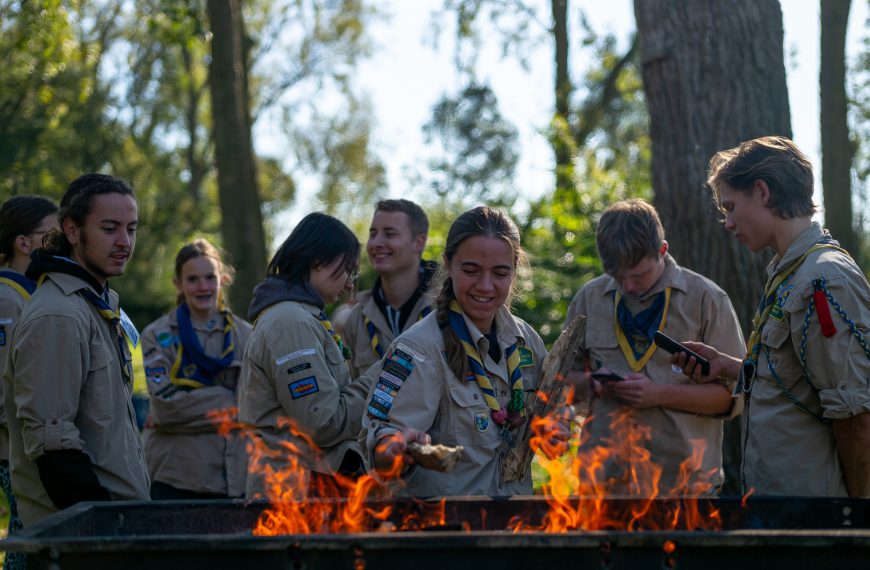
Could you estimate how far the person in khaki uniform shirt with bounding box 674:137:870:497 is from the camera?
3.70 m

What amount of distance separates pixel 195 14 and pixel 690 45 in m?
8.36

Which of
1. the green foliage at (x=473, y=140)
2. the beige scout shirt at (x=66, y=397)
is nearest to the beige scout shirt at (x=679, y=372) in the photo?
the beige scout shirt at (x=66, y=397)

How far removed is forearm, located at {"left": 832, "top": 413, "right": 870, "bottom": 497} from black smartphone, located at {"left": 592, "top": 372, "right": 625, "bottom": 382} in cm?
117

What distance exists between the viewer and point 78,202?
411 centimetres

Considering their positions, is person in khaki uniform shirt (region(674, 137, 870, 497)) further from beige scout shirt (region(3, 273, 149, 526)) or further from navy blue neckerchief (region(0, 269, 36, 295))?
navy blue neckerchief (region(0, 269, 36, 295))

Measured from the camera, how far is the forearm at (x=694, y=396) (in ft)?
15.6

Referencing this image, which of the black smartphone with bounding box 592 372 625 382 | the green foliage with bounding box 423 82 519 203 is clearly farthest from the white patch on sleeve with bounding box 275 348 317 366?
the green foliage with bounding box 423 82 519 203

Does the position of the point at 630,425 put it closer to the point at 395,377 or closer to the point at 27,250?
the point at 395,377

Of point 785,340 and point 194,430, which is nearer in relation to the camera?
point 785,340

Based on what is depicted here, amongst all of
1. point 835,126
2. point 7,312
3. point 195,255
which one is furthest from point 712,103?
point 835,126

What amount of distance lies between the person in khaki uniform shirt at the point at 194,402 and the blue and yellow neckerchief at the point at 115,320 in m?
1.75

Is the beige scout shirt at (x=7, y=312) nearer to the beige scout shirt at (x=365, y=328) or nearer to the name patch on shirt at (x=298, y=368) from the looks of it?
the name patch on shirt at (x=298, y=368)

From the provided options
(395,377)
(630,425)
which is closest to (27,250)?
(395,377)

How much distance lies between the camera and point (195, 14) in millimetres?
12875
